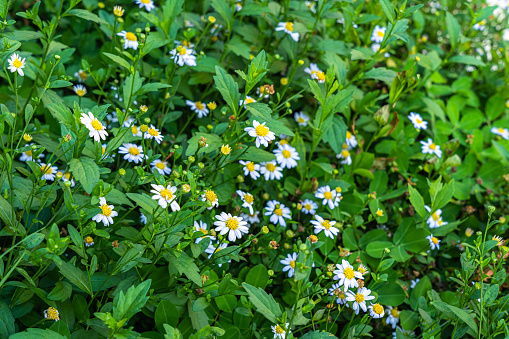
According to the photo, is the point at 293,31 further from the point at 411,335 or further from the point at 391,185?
the point at 411,335

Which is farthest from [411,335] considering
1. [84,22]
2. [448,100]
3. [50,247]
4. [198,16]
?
[84,22]

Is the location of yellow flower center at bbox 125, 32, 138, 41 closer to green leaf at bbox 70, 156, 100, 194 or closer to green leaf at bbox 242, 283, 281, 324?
green leaf at bbox 70, 156, 100, 194

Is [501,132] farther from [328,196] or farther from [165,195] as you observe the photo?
[165,195]

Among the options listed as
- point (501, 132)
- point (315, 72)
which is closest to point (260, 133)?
point (315, 72)

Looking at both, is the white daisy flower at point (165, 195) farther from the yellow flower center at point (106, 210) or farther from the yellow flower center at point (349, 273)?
the yellow flower center at point (349, 273)

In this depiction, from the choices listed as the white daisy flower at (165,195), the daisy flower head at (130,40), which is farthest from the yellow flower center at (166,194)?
the daisy flower head at (130,40)

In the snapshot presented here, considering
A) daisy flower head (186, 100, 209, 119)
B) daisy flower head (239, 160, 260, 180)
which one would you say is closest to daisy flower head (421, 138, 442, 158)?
daisy flower head (239, 160, 260, 180)

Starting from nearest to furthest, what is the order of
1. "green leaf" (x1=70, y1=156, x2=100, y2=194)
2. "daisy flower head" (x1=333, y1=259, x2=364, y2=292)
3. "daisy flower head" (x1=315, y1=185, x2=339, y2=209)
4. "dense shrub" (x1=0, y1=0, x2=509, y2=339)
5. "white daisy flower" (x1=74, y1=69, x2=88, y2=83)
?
"green leaf" (x1=70, y1=156, x2=100, y2=194), "dense shrub" (x1=0, y1=0, x2=509, y2=339), "daisy flower head" (x1=333, y1=259, x2=364, y2=292), "daisy flower head" (x1=315, y1=185, x2=339, y2=209), "white daisy flower" (x1=74, y1=69, x2=88, y2=83)
